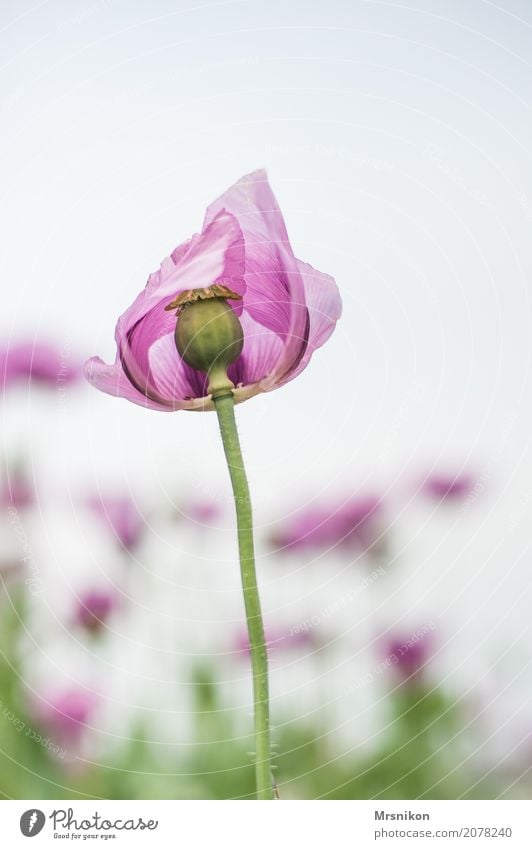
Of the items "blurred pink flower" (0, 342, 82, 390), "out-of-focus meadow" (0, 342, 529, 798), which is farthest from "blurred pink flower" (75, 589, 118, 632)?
"blurred pink flower" (0, 342, 82, 390)

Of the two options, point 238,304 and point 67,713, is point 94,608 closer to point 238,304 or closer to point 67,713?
point 67,713

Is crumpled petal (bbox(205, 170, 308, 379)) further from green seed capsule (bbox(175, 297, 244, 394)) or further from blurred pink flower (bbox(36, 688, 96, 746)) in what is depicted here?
blurred pink flower (bbox(36, 688, 96, 746))

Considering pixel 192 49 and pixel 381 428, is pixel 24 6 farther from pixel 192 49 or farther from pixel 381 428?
pixel 381 428

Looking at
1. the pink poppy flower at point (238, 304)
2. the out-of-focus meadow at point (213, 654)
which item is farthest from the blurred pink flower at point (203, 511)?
the pink poppy flower at point (238, 304)

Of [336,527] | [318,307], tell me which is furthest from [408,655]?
[318,307]

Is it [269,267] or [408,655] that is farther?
[408,655]

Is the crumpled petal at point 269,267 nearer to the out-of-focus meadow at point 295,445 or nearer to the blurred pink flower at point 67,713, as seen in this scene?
the out-of-focus meadow at point 295,445

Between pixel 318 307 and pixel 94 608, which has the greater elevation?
pixel 318 307
